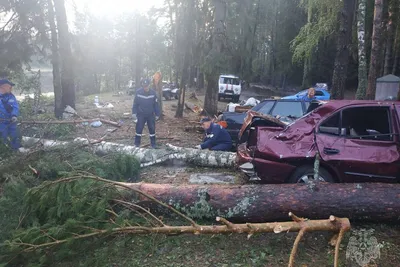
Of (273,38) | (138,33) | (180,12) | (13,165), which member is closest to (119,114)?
(180,12)

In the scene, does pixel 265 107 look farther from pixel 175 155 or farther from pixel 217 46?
pixel 217 46

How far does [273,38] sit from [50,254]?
38023 mm

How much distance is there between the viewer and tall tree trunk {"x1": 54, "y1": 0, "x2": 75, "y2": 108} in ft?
42.3

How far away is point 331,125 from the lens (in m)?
5.09

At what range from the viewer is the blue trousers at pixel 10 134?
7078 mm

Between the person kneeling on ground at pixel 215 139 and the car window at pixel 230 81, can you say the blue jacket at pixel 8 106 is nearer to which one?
the person kneeling on ground at pixel 215 139

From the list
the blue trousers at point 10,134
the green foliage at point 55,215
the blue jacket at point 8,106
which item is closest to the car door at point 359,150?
the green foliage at point 55,215

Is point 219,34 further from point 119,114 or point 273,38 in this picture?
point 273,38

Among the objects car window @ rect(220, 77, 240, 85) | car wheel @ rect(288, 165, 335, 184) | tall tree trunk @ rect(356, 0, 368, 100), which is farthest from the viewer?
car window @ rect(220, 77, 240, 85)

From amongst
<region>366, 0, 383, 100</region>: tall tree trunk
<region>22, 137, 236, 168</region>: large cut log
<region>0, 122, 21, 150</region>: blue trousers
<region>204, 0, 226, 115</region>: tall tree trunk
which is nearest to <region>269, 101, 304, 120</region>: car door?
<region>22, 137, 236, 168</region>: large cut log

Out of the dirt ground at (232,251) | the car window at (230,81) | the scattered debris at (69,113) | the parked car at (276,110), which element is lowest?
the dirt ground at (232,251)

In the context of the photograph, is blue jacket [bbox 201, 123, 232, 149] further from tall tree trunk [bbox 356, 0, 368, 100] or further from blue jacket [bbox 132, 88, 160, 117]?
tall tree trunk [bbox 356, 0, 368, 100]

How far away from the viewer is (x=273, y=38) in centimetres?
3825

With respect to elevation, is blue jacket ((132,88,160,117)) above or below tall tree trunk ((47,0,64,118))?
below
